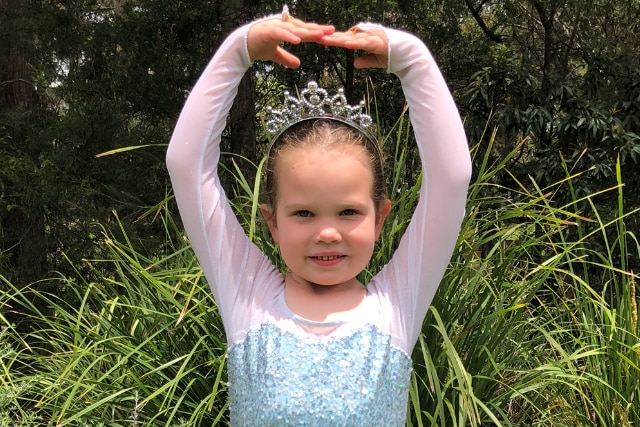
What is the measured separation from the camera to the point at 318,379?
135 cm

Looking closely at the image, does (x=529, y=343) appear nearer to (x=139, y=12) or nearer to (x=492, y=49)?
(x=492, y=49)

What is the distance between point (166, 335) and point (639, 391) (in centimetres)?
170

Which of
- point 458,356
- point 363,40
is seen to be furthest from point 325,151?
point 458,356

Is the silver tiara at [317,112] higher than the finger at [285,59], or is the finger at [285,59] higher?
the finger at [285,59]

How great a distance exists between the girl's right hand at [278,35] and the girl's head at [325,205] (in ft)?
0.64

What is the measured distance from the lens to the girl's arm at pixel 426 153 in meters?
1.38

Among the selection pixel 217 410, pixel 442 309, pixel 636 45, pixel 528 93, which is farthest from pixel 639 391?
pixel 636 45

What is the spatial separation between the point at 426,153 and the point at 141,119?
12.6 feet

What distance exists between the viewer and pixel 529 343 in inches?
97.3

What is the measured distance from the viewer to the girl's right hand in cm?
134

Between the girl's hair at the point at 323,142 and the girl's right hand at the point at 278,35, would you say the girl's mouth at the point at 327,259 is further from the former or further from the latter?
the girl's right hand at the point at 278,35

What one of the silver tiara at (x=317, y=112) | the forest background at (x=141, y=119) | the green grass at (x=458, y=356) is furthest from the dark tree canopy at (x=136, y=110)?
the silver tiara at (x=317, y=112)

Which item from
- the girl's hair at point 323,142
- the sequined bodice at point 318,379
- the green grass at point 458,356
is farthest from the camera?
the green grass at point 458,356

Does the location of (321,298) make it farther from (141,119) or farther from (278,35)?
(141,119)
